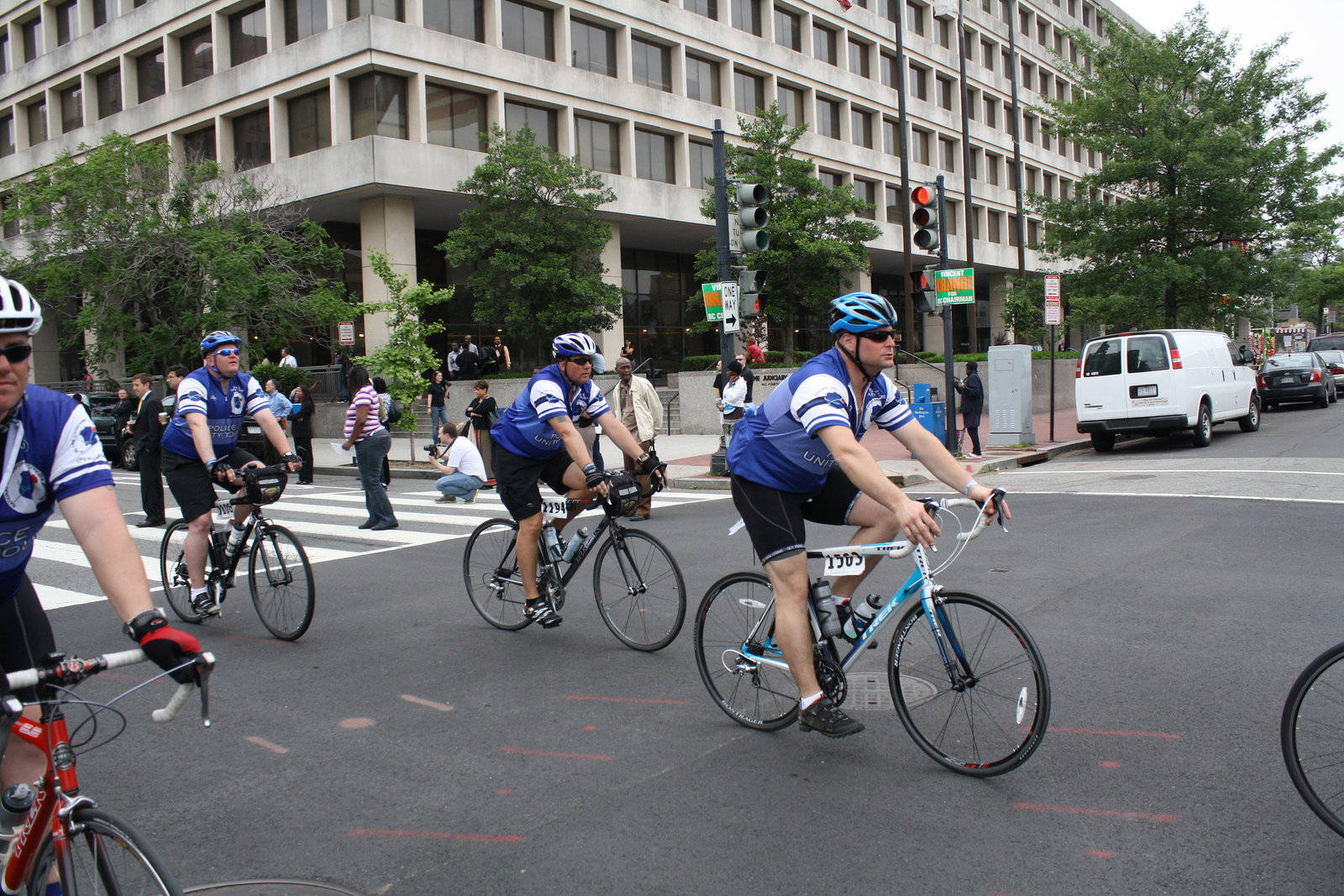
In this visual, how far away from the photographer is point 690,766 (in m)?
4.25

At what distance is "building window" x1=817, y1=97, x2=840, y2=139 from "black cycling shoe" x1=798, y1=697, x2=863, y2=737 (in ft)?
144

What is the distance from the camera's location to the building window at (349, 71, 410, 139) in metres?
30.0

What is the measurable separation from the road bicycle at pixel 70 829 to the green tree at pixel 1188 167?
29.2 meters

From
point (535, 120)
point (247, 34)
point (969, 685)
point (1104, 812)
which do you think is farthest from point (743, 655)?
point (247, 34)

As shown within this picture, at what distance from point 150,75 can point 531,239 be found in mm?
18420

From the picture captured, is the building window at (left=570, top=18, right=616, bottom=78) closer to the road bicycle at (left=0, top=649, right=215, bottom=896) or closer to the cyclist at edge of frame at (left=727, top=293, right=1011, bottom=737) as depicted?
the cyclist at edge of frame at (left=727, top=293, right=1011, bottom=737)

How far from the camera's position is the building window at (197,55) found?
34.6m

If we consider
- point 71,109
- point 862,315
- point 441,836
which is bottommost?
point 441,836

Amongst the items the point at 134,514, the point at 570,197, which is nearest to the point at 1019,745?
the point at 134,514

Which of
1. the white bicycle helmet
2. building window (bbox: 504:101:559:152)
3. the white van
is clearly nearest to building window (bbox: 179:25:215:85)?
building window (bbox: 504:101:559:152)

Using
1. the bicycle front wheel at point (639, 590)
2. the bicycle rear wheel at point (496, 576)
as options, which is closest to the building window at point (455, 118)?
the bicycle rear wheel at point (496, 576)

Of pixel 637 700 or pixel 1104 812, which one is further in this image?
pixel 637 700

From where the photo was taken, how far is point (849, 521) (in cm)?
455

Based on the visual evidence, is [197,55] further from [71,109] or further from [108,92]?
[71,109]
